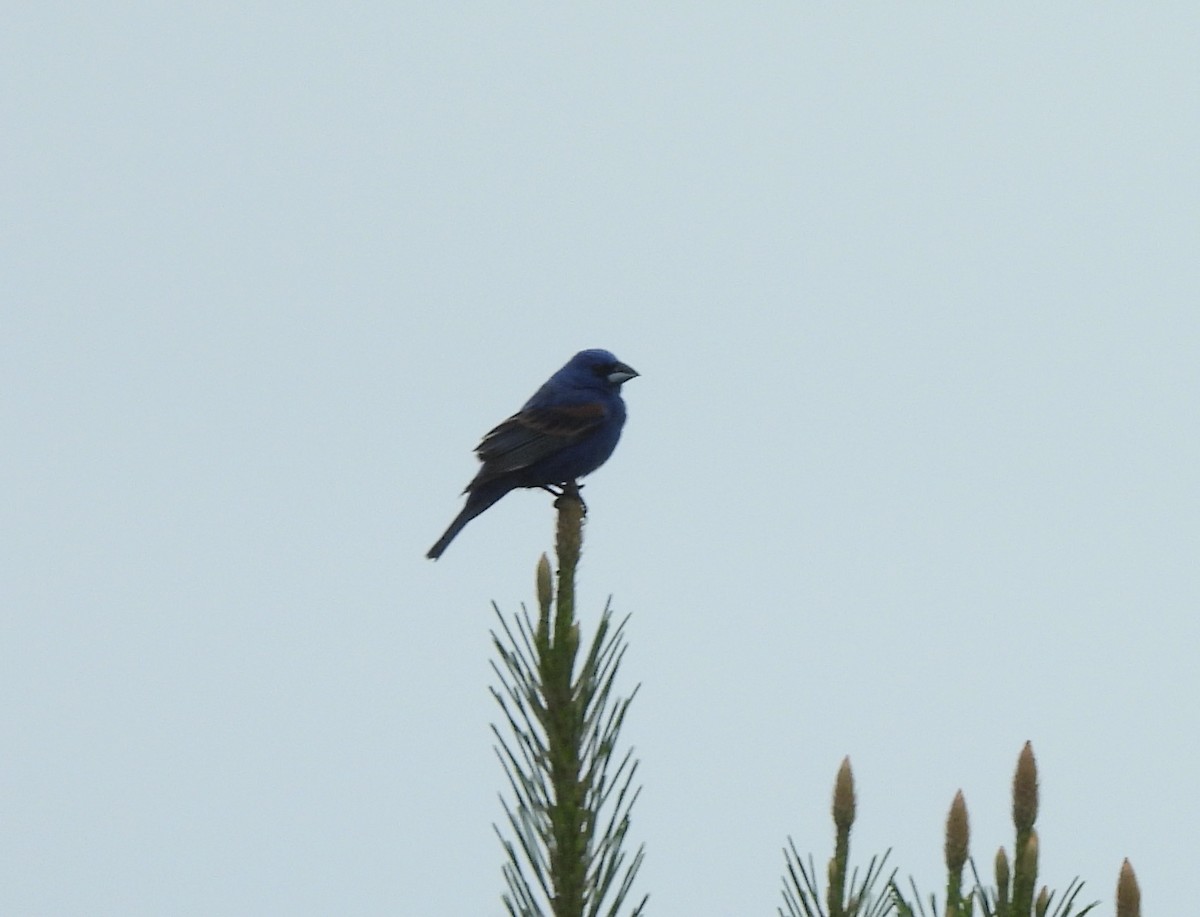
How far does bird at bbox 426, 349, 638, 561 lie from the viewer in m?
11.2

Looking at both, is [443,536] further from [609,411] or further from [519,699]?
[519,699]

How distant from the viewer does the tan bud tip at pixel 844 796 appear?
2.76 m

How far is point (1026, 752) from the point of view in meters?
2.53

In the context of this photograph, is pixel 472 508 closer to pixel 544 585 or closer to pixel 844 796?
pixel 544 585

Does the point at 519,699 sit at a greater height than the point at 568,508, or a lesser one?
lesser

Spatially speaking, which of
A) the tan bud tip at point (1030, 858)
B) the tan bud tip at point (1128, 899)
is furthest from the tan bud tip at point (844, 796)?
the tan bud tip at point (1128, 899)

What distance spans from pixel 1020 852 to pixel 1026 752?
0.55 feet

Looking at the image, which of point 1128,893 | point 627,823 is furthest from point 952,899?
point 627,823

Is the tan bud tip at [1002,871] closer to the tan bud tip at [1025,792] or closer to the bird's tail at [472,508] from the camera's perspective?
the tan bud tip at [1025,792]

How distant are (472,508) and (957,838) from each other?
893 centimetres

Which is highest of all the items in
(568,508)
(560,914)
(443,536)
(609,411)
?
(609,411)

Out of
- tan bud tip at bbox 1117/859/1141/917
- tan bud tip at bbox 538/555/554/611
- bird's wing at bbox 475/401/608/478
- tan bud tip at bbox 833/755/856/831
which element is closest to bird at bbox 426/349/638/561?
bird's wing at bbox 475/401/608/478

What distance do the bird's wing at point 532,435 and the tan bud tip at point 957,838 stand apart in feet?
27.8

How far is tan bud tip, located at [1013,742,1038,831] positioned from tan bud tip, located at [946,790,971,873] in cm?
8
